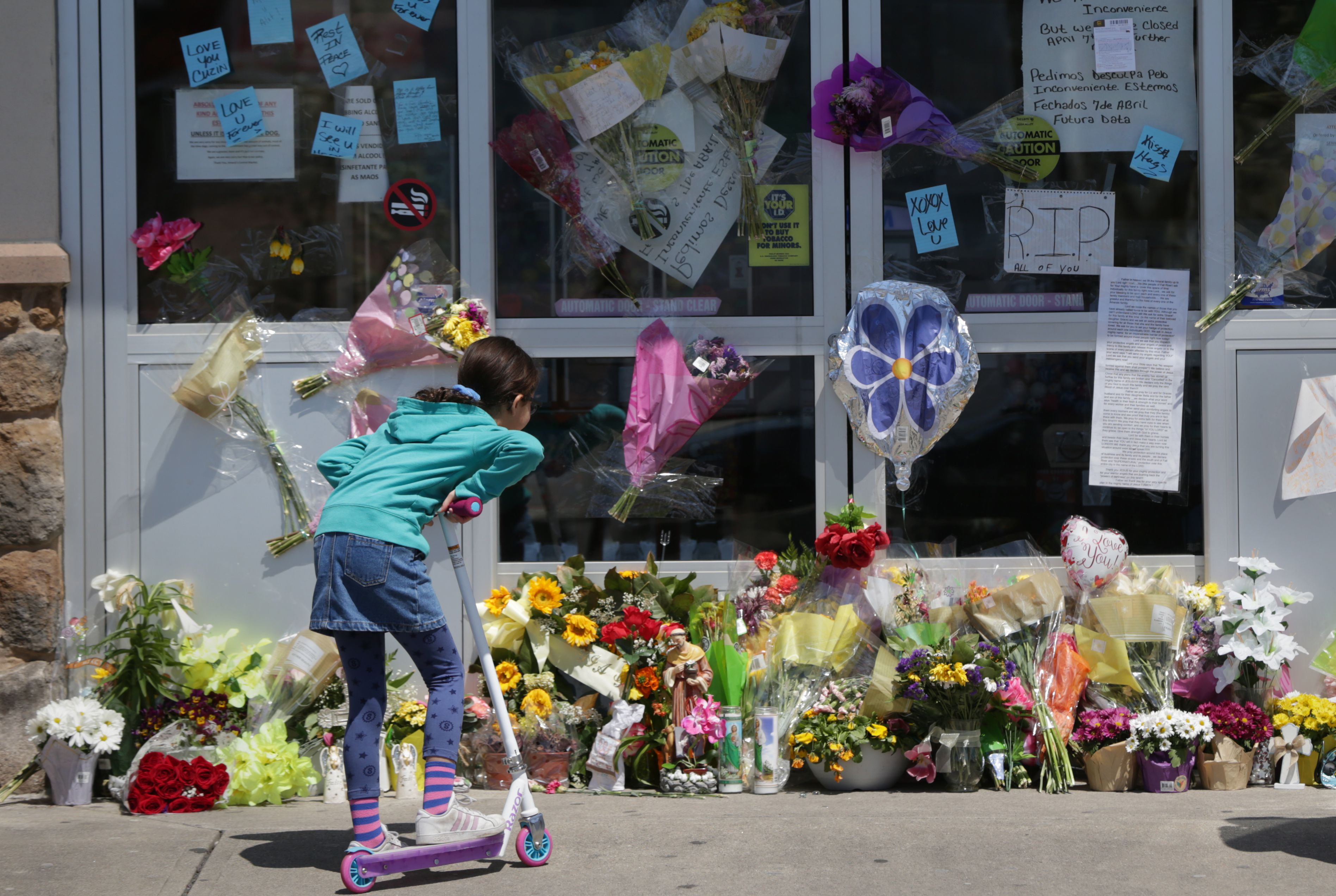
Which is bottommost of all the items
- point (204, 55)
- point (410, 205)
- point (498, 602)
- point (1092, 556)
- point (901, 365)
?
point (498, 602)

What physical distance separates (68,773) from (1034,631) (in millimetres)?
3580

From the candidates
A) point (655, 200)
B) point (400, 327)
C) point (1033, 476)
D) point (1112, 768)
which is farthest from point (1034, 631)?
point (400, 327)

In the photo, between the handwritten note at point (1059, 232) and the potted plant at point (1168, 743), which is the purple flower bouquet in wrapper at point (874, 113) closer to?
the handwritten note at point (1059, 232)

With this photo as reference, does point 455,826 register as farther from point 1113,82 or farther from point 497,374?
point 1113,82

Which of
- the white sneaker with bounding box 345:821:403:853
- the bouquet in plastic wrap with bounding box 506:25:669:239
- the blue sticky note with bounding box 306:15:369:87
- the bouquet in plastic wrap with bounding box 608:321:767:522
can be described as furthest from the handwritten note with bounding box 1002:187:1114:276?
the white sneaker with bounding box 345:821:403:853

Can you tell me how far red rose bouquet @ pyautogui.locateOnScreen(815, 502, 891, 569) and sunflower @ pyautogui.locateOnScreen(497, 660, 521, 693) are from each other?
4.10ft

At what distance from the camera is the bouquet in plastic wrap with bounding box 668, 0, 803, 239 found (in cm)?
523

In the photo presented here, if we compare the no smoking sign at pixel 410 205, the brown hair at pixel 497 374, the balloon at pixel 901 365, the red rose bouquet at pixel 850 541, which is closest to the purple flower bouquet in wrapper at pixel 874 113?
the balloon at pixel 901 365

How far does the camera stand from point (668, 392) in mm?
5238

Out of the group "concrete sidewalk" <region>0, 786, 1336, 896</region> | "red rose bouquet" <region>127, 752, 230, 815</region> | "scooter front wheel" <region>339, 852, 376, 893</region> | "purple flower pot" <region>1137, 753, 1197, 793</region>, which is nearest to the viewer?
"scooter front wheel" <region>339, 852, 376, 893</region>

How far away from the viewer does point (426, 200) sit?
207 inches

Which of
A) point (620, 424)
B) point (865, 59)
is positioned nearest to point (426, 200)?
point (620, 424)

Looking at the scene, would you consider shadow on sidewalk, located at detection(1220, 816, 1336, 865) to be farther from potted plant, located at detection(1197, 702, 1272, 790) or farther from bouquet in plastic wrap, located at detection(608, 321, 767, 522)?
bouquet in plastic wrap, located at detection(608, 321, 767, 522)

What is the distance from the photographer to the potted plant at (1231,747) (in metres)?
4.69
